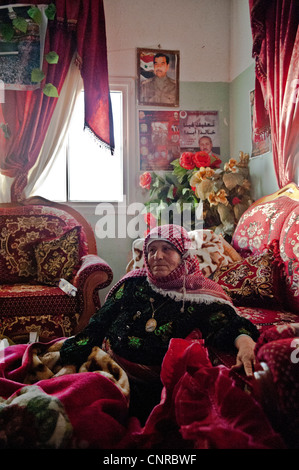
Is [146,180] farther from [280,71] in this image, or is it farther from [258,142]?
[280,71]

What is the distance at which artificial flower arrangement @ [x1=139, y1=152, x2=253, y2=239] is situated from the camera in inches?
124

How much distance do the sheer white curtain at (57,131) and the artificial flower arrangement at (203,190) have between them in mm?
890

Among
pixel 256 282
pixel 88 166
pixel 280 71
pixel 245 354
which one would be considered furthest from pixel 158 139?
pixel 245 354

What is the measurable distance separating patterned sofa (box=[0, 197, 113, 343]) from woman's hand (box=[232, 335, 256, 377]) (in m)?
1.52

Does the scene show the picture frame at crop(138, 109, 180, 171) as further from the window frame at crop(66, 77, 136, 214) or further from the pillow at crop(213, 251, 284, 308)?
the pillow at crop(213, 251, 284, 308)

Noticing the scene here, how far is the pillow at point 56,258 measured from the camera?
2838 millimetres

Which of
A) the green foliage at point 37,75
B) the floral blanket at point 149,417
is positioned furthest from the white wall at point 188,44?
the floral blanket at point 149,417

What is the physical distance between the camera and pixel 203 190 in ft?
10.4

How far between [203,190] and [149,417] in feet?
7.67

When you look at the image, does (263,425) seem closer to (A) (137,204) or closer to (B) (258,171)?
(B) (258,171)

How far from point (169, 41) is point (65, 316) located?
293cm

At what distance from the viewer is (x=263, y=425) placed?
867mm
